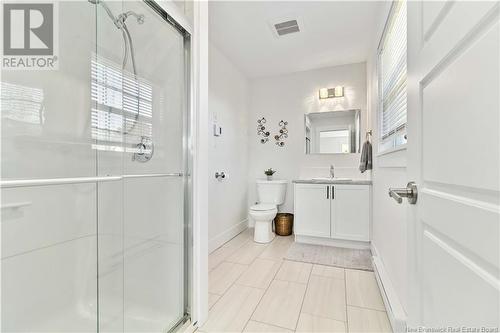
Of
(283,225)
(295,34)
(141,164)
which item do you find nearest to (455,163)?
(141,164)

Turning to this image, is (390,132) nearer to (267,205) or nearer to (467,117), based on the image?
(467,117)

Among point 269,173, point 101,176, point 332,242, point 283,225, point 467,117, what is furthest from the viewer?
point 269,173

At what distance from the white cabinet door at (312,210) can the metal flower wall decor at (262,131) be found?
107 centimetres

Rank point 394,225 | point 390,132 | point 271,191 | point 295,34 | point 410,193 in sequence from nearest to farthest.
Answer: point 410,193
point 394,225
point 390,132
point 295,34
point 271,191

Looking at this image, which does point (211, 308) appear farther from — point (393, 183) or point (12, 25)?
point (12, 25)

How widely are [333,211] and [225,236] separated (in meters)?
1.43

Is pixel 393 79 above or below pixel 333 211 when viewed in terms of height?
above

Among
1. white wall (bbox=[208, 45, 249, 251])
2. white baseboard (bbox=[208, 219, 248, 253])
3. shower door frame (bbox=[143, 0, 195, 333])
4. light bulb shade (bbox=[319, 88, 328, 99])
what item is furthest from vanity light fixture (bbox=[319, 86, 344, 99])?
shower door frame (bbox=[143, 0, 195, 333])

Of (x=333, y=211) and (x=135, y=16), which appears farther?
(x=333, y=211)

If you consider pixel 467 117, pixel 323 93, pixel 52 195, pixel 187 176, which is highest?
pixel 323 93

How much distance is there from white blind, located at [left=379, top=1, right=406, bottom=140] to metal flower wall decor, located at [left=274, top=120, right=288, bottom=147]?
1583mm

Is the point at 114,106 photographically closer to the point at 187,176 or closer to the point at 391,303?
the point at 187,176

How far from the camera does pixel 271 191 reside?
3.48 metres

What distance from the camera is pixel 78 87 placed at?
149 centimetres
